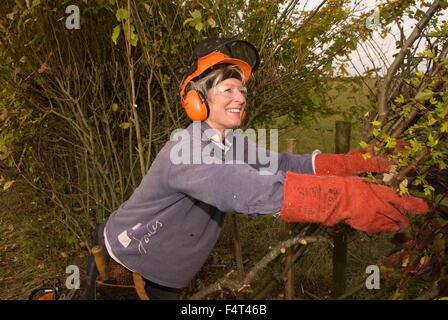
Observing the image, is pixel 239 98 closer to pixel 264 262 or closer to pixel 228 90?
pixel 228 90

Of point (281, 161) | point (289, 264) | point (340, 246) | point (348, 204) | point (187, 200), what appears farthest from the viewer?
point (340, 246)

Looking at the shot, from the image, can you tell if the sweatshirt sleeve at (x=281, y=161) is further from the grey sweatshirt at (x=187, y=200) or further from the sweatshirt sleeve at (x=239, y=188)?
the sweatshirt sleeve at (x=239, y=188)

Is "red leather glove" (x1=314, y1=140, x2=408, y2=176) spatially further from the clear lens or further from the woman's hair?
the woman's hair

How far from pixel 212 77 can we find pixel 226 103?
198mm

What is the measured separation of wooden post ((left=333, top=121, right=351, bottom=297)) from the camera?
2574 millimetres

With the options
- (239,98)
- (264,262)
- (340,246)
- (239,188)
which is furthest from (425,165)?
(340,246)

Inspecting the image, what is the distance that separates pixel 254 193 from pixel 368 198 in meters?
0.46

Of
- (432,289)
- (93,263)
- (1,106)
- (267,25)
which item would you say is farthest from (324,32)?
(1,106)

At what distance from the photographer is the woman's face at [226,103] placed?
178cm

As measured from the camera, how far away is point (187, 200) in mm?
1735

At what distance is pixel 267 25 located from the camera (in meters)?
2.96

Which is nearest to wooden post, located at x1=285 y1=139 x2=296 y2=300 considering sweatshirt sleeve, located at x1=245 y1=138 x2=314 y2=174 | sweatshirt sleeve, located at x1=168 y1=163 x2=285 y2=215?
sweatshirt sleeve, located at x1=245 y1=138 x2=314 y2=174

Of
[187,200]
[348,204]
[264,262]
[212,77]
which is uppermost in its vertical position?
[212,77]
